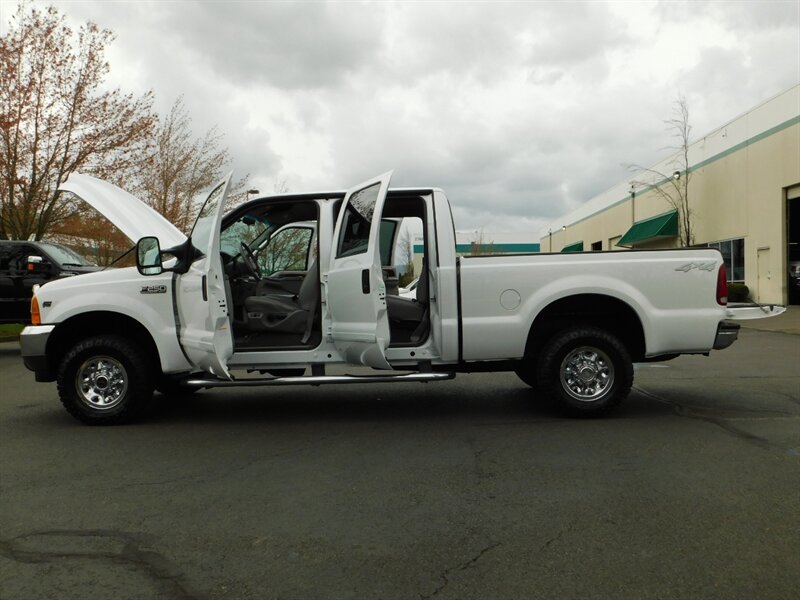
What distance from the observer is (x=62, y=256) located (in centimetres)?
1378

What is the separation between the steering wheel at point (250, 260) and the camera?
23.4ft

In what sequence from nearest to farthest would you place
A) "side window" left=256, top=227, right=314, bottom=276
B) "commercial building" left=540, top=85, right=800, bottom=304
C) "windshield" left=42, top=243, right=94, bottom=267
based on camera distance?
1. "side window" left=256, top=227, right=314, bottom=276
2. "windshield" left=42, top=243, right=94, bottom=267
3. "commercial building" left=540, top=85, right=800, bottom=304

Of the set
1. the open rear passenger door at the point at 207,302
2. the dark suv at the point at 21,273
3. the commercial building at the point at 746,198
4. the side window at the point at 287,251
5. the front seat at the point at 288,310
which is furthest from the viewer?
the commercial building at the point at 746,198

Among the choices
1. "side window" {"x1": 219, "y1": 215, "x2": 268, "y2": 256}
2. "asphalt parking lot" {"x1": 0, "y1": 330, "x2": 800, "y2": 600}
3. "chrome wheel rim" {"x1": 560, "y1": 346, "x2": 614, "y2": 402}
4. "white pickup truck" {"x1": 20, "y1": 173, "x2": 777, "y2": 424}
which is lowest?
"asphalt parking lot" {"x1": 0, "y1": 330, "x2": 800, "y2": 600}

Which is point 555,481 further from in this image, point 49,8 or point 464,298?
point 49,8

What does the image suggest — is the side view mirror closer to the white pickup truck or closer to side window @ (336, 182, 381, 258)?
the white pickup truck

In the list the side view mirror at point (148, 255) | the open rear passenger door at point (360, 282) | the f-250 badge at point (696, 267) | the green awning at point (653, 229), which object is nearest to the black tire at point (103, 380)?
the side view mirror at point (148, 255)

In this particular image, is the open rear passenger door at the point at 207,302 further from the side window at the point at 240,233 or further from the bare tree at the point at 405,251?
the bare tree at the point at 405,251

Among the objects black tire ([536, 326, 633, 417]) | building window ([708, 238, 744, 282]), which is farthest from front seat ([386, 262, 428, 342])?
building window ([708, 238, 744, 282])

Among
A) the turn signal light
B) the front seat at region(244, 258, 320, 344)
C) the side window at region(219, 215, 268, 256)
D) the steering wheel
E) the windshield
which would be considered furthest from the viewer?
the windshield

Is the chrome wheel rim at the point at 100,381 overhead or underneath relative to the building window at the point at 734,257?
underneath

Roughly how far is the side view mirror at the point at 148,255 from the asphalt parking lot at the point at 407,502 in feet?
4.89

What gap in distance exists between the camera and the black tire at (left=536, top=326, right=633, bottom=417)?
6324mm

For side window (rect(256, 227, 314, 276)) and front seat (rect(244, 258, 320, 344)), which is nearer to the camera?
front seat (rect(244, 258, 320, 344))
